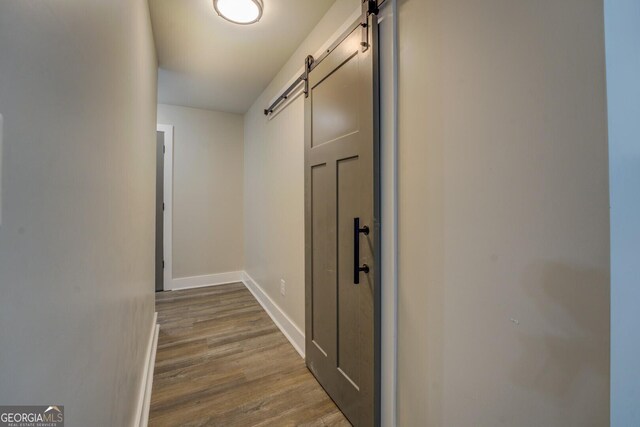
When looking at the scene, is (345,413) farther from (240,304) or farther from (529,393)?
(240,304)

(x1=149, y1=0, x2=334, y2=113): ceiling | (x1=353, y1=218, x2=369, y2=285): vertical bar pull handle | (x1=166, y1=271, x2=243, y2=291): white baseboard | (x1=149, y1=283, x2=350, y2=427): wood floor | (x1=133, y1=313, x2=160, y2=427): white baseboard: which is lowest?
(x1=149, y1=283, x2=350, y2=427): wood floor

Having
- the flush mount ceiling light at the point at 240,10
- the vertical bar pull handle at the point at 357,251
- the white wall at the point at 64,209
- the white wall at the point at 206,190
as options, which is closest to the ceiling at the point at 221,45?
the flush mount ceiling light at the point at 240,10

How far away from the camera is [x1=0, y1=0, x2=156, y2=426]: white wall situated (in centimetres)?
41

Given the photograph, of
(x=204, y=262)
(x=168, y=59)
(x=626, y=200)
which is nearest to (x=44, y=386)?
(x=626, y=200)

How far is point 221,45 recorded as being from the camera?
2.17 m

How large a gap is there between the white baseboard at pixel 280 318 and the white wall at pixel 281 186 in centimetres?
6

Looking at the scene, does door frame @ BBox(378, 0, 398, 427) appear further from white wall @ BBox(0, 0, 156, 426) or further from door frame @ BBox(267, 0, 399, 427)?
white wall @ BBox(0, 0, 156, 426)

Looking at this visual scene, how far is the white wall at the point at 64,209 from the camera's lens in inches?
16.0

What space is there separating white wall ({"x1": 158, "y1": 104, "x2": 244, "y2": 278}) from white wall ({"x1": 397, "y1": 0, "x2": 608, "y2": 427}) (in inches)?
129

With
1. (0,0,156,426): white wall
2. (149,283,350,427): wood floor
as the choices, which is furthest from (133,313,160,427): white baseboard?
(0,0,156,426): white wall

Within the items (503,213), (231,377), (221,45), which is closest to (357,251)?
(503,213)

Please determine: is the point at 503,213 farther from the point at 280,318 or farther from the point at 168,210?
the point at 168,210

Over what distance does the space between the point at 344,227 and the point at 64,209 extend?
119 centimetres

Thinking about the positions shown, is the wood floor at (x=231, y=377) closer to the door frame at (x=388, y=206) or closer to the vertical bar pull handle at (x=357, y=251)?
the door frame at (x=388, y=206)
